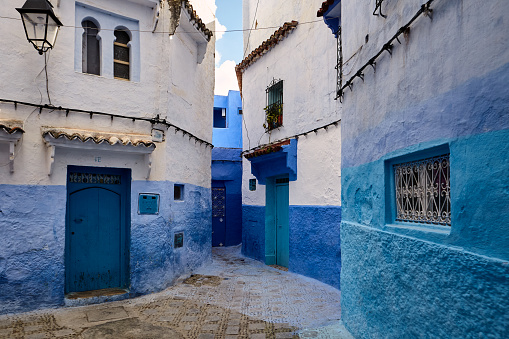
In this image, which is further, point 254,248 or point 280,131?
point 254,248

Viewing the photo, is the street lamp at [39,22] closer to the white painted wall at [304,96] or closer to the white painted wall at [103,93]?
the white painted wall at [103,93]

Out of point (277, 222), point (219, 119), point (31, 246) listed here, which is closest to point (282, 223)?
point (277, 222)

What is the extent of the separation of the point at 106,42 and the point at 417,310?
665 centimetres

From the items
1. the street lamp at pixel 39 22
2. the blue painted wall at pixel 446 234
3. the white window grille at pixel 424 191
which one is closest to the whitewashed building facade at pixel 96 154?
the street lamp at pixel 39 22

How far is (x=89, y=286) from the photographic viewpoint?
22.5ft

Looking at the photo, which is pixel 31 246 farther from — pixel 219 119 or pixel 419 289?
pixel 219 119

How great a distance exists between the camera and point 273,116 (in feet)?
34.5

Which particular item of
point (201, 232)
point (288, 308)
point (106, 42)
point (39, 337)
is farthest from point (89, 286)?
point (106, 42)

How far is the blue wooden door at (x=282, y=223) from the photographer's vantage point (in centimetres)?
1018

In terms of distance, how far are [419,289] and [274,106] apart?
8010 millimetres

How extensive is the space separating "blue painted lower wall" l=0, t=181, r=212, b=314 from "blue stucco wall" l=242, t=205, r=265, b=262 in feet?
12.9

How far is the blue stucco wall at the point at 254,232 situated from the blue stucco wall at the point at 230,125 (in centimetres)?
898

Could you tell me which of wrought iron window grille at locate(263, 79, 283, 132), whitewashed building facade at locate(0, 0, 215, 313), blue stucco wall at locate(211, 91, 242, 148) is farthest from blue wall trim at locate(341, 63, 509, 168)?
blue stucco wall at locate(211, 91, 242, 148)

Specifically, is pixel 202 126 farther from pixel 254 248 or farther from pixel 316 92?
pixel 254 248
